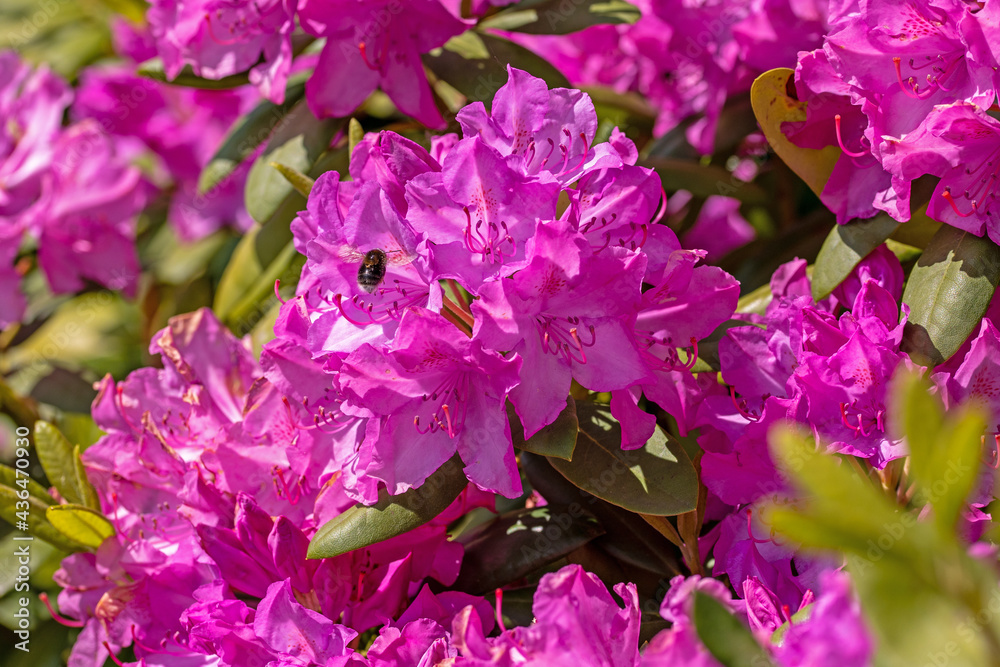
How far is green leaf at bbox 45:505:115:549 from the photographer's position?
45.4 inches

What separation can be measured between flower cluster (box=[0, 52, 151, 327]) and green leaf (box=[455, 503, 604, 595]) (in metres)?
1.06

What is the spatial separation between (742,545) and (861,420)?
18cm

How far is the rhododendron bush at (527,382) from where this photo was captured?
0.84 metres

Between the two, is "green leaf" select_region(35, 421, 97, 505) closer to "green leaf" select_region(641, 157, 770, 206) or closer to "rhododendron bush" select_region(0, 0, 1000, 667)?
"rhododendron bush" select_region(0, 0, 1000, 667)

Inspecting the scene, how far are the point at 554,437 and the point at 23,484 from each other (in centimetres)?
78

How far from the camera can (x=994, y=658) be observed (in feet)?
1.68

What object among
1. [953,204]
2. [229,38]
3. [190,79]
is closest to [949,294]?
[953,204]

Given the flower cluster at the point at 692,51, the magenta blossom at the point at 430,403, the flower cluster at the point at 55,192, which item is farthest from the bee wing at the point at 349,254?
the flower cluster at the point at 55,192

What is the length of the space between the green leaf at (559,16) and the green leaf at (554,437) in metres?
0.63

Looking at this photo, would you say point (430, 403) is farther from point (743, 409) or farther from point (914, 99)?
point (914, 99)

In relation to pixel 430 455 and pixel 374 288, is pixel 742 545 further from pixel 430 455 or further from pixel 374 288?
pixel 374 288

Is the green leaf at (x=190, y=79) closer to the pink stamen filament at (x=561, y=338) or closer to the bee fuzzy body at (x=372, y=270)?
the bee fuzzy body at (x=372, y=270)

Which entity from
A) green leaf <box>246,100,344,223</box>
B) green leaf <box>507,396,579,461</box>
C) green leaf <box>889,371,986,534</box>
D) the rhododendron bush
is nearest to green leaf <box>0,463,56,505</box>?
the rhododendron bush

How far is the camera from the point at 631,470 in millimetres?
938
